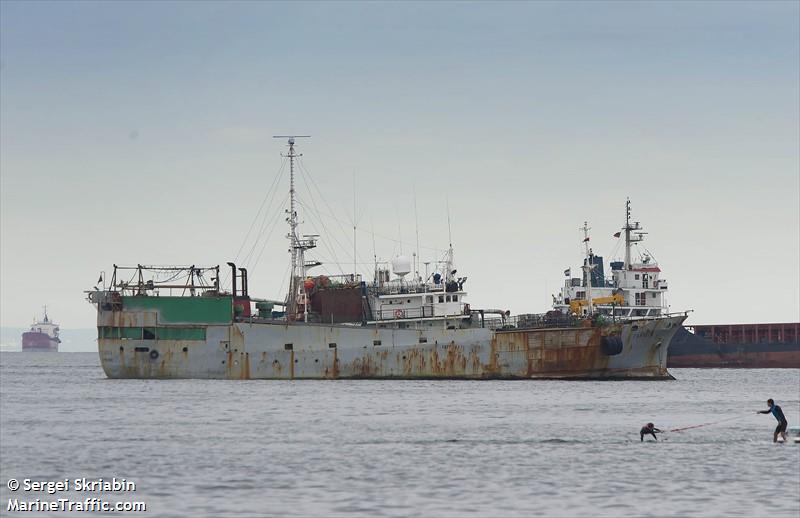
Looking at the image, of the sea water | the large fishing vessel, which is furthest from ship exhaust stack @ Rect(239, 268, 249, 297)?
the sea water

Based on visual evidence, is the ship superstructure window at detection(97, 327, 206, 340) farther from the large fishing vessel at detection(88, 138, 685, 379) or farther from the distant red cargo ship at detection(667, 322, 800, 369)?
the distant red cargo ship at detection(667, 322, 800, 369)

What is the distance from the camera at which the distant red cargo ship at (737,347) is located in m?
114

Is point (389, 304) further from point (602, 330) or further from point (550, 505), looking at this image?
point (550, 505)

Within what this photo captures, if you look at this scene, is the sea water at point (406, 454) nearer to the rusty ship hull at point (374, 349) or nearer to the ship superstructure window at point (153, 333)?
the rusty ship hull at point (374, 349)

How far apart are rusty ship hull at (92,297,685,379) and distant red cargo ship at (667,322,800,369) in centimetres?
3688

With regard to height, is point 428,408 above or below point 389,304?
below

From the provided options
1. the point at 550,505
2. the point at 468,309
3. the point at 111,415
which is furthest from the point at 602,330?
the point at 550,505

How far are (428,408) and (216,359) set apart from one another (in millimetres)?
26808

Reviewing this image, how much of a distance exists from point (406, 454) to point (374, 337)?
4043cm

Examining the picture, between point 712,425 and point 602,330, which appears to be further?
point 602,330

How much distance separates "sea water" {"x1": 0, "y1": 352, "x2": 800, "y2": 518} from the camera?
28.3 meters

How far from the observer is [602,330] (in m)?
77.8

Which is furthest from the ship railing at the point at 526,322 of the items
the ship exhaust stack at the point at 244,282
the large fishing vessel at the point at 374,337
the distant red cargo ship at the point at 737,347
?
the distant red cargo ship at the point at 737,347

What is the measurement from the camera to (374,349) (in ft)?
256
